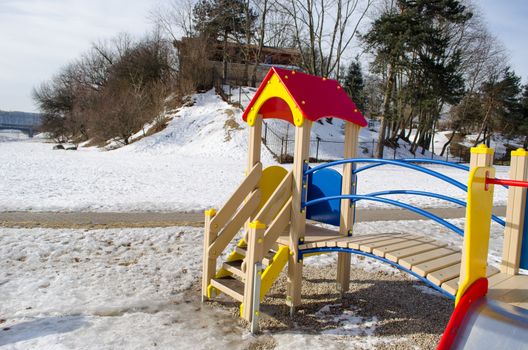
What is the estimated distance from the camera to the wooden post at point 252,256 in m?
4.11

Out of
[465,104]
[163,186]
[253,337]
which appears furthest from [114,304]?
[465,104]

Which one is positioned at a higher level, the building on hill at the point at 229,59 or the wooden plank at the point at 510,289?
the building on hill at the point at 229,59

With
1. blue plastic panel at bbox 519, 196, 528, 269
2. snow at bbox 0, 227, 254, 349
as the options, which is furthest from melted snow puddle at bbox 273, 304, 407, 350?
blue plastic panel at bbox 519, 196, 528, 269

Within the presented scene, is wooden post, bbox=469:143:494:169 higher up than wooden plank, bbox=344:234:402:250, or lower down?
higher up

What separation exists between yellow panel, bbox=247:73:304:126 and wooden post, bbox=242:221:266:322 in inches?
46.3

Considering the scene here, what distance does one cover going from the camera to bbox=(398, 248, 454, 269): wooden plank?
348cm

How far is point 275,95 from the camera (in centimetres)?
471

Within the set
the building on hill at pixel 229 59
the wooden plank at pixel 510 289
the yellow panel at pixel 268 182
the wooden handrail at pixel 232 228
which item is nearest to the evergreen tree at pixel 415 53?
the building on hill at pixel 229 59

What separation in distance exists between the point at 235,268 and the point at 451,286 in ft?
7.48

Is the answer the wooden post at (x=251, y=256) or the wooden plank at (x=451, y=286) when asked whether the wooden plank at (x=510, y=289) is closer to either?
the wooden plank at (x=451, y=286)

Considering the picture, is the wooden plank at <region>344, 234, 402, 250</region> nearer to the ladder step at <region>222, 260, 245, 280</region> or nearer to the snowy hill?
the ladder step at <region>222, 260, 245, 280</region>

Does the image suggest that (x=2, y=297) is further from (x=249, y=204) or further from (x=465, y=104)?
(x=465, y=104)

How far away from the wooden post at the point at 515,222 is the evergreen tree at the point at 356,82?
103 ft

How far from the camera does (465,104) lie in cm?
3759
